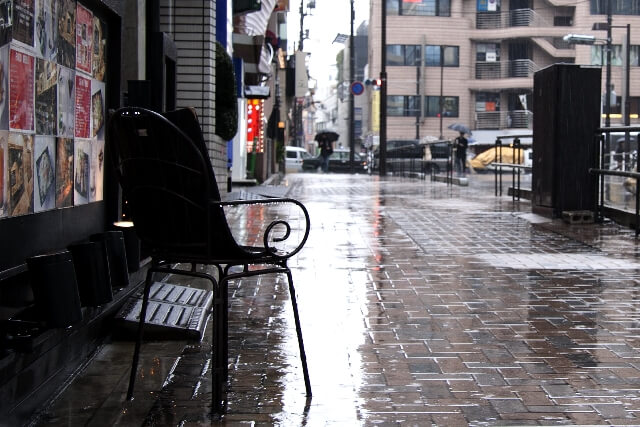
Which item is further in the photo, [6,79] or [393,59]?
[393,59]

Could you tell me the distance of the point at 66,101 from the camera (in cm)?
518

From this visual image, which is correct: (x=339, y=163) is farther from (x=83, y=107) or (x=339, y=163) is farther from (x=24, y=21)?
(x=24, y=21)

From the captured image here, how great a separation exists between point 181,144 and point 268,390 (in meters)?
1.22

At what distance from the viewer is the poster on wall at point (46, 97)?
4.62m

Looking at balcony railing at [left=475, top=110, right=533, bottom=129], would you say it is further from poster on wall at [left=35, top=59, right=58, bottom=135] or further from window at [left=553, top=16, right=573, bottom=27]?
poster on wall at [left=35, top=59, right=58, bottom=135]

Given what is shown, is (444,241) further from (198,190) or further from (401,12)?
(401,12)

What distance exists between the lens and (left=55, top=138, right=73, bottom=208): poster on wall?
508cm

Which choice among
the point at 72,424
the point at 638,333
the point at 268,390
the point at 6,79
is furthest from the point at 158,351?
the point at 638,333

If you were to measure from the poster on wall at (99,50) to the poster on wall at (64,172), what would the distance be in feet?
2.48

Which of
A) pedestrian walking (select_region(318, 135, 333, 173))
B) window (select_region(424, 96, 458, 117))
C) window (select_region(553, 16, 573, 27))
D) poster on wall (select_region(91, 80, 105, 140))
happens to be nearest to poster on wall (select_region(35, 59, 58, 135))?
poster on wall (select_region(91, 80, 105, 140))

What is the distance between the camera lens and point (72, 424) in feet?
12.7

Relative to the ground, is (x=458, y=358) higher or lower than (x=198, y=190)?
lower

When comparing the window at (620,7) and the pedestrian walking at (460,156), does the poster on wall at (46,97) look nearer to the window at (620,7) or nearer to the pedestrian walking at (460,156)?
the pedestrian walking at (460,156)

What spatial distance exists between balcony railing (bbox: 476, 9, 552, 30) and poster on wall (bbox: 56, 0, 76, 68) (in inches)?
2250
